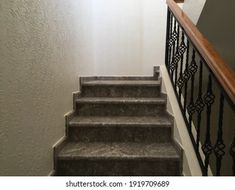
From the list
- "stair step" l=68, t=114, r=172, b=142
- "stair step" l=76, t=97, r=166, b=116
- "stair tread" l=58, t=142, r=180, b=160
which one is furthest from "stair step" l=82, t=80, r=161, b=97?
"stair tread" l=58, t=142, r=180, b=160

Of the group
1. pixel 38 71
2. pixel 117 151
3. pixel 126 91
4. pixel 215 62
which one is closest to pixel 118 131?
pixel 117 151

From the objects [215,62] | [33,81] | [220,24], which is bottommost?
[33,81]

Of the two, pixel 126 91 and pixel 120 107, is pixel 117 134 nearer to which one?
pixel 120 107

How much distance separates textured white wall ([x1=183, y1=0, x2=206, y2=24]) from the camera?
183 cm

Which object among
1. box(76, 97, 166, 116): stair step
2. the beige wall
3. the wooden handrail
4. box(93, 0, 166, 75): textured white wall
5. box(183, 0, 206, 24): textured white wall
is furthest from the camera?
box(93, 0, 166, 75): textured white wall

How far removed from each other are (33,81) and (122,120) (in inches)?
37.5

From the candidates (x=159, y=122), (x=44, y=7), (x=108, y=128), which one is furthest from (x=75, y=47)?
(x=159, y=122)

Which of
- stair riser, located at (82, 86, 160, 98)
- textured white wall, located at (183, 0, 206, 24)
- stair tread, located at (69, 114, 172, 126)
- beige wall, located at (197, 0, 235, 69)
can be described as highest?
textured white wall, located at (183, 0, 206, 24)

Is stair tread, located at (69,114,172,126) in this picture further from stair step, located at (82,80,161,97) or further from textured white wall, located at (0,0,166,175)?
stair step, located at (82,80,161,97)

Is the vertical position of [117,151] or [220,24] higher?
[220,24]

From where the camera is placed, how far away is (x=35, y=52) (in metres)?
1.33

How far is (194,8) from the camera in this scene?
6.51ft

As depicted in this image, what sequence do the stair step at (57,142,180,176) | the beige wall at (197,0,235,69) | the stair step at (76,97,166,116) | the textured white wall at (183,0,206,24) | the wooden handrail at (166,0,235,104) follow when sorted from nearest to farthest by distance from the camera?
the wooden handrail at (166,0,235,104), the stair step at (57,142,180,176), the beige wall at (197,0,235,69), the textured white wall at (183,0,206,24), the stair step at (76,97,166,116)
